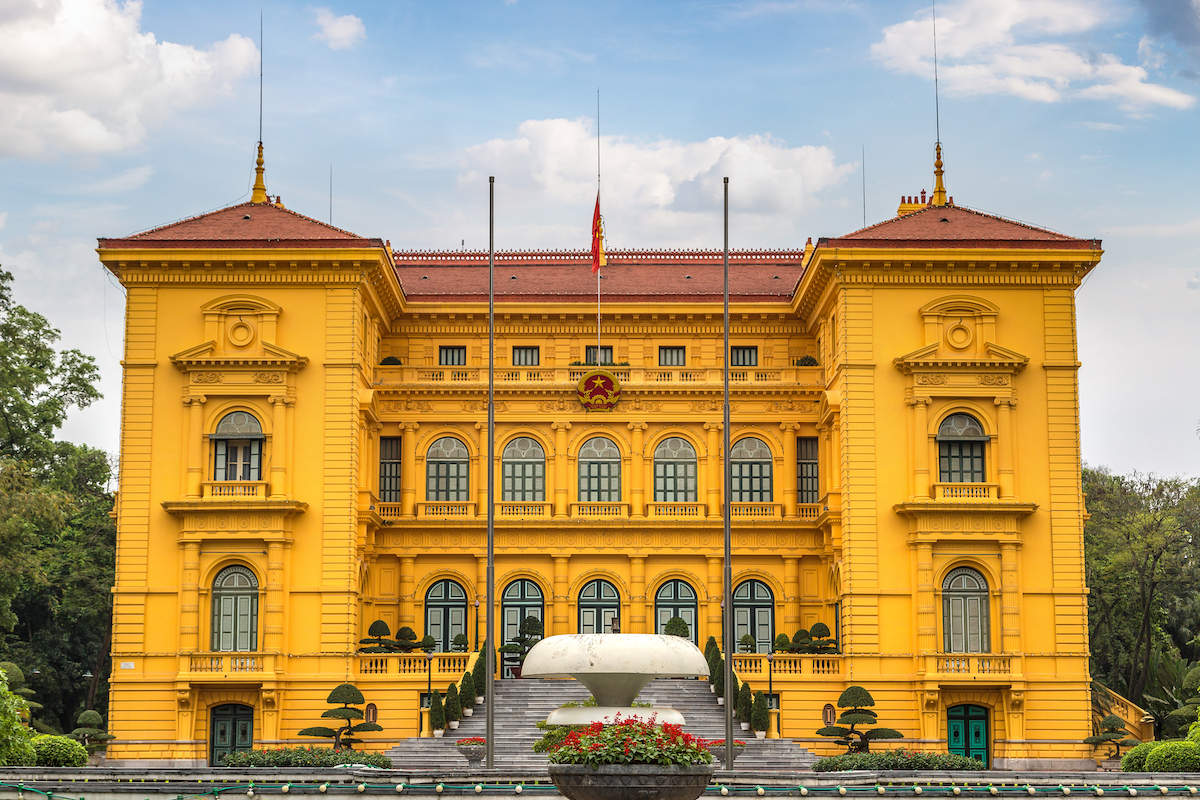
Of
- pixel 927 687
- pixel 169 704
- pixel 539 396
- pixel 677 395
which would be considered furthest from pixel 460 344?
pixel 927 687

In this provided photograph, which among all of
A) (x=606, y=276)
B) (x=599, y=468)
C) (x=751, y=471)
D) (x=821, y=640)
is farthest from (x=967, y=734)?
(x=606, y=276)

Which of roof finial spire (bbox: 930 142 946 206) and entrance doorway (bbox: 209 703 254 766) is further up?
roof finial spire (bbox: 930 142 946 206)

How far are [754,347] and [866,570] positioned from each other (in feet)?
34.2

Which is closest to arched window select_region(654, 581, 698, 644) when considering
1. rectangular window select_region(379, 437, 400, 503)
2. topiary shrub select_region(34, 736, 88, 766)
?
rectangular window select_region(379, 437, 400, 503)

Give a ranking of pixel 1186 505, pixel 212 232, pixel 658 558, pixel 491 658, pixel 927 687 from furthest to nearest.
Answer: pixel 1186 505 < pixel 658 558 < pixel 212 232 < pixel 927 687 < pixel 491 658

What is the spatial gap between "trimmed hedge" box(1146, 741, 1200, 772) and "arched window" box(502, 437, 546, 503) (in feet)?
67.6

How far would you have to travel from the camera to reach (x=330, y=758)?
113 ft

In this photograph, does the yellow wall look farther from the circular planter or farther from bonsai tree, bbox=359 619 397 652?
the circular planter

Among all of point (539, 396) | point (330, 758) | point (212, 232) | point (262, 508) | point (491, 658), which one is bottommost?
point (330, 758)

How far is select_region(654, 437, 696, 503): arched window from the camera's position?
4709 centimetres

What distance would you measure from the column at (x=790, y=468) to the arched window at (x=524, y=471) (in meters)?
7.89

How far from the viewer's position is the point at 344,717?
1524 inches

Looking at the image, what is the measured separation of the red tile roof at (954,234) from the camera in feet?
139

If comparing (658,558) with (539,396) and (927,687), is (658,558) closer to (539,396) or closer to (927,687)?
(539,396)
